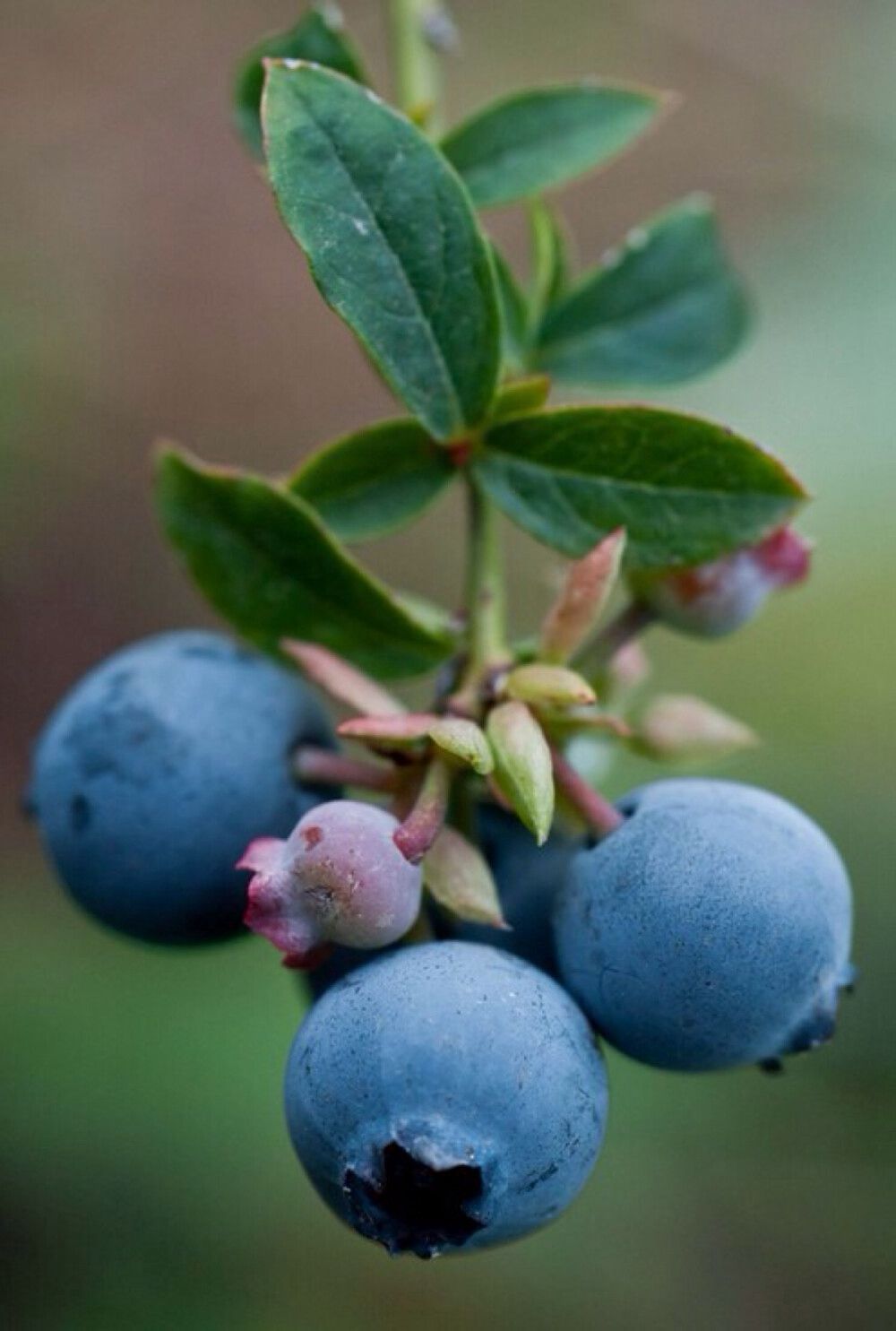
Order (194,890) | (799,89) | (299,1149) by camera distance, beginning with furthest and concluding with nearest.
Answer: (799,89)
(194,890)
(299,1149)

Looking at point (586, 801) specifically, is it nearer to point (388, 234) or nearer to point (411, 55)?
point (388, 234)

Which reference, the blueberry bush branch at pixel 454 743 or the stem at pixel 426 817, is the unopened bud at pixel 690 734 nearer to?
the blueberry bush branch at pixel 454 743

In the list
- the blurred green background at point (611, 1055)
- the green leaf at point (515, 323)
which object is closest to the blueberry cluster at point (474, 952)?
the green leaf at point (515, 323)

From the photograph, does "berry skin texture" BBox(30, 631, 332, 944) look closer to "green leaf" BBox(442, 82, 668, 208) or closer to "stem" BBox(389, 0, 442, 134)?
"green leaf" BBox(442, 82, 668, 208)

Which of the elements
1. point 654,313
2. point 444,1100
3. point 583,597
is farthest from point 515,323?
point 444,1100

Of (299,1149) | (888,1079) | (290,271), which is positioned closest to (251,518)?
(299,1149)

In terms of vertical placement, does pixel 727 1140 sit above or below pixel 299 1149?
below

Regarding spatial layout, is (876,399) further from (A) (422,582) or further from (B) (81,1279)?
(B) (81,1279)
